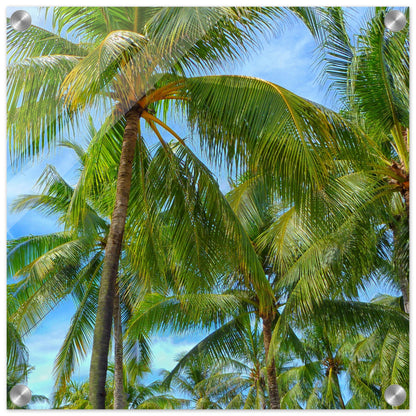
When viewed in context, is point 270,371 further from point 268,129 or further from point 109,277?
point 268,129

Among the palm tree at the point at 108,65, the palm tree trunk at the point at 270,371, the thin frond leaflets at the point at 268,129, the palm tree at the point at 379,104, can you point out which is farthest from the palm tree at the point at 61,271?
the palm tree at the point at 379,104

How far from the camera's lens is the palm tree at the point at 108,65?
314 centimetres

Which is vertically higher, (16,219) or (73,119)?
(73,119)

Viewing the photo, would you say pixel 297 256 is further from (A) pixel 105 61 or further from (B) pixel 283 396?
(A) pixel 105 61

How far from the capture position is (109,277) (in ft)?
11.3

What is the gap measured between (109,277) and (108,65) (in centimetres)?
129

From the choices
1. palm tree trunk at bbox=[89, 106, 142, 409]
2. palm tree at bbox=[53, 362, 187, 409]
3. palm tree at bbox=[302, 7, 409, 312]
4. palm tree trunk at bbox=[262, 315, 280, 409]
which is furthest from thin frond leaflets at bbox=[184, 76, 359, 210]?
palm tree at bbox=[53, 362, 187, 409]

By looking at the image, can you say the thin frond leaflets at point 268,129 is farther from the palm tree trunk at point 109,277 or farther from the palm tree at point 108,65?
the palm tree trunk at point 109,277

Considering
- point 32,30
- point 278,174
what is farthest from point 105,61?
point 278,174

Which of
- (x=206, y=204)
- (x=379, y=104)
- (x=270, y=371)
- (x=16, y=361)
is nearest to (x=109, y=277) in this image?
(x=16, y=361)

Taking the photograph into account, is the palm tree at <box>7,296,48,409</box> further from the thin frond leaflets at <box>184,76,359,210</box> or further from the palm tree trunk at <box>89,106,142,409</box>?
the thin frond leaflets at <box>184,76,359,210</box>

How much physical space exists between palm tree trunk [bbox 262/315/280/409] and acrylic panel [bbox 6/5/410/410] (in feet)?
0.10

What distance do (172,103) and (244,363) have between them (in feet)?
8.91

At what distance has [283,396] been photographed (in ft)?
16.1
